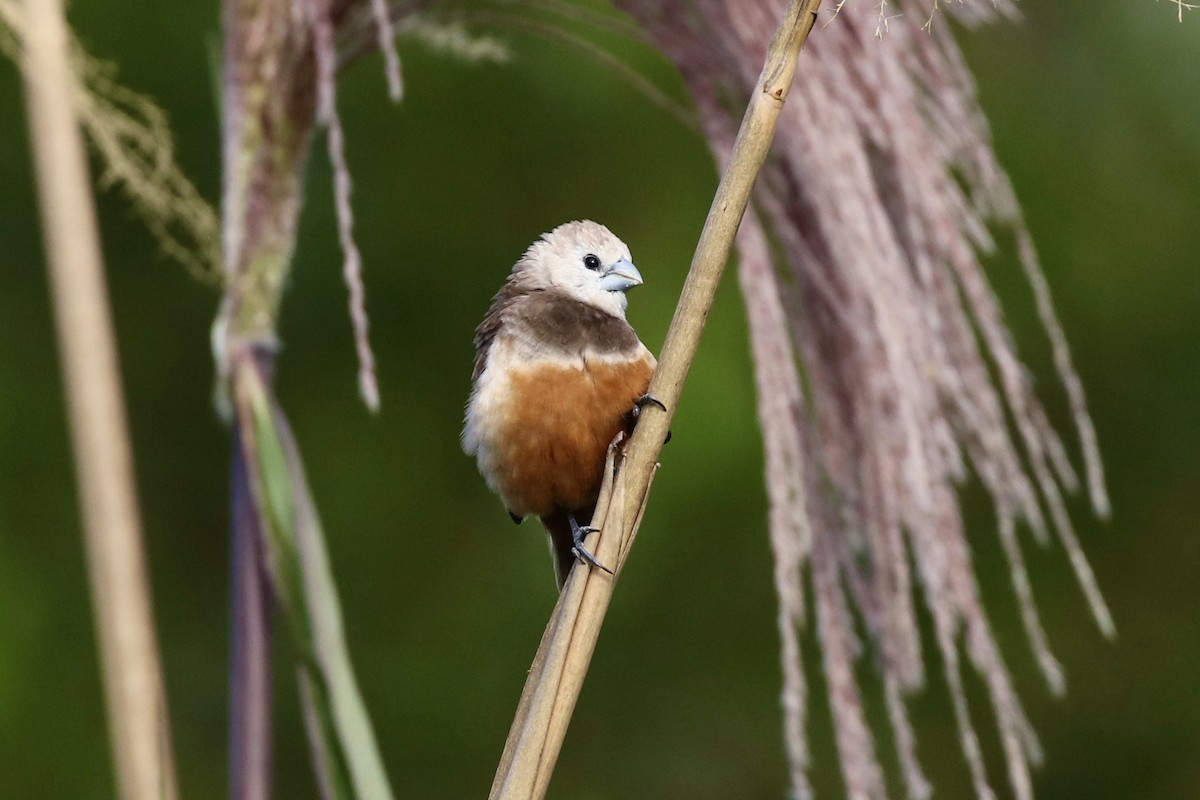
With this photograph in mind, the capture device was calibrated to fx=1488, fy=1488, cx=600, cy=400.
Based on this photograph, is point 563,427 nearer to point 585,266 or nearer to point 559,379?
point 559,379

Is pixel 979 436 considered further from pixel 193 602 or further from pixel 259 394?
pixel 193 602

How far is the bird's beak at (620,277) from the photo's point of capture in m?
1.46

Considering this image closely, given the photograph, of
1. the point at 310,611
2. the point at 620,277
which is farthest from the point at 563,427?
the point at 310,611

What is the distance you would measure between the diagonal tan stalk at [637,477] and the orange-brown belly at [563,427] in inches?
16.3

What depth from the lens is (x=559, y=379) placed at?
1374 millimetres

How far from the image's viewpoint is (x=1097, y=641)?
11.1ft

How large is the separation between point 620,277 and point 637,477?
1.84 feet

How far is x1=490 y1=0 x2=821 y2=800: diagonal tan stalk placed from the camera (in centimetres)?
85

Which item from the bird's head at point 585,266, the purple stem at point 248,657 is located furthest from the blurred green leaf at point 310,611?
the bird's head at point 585,266

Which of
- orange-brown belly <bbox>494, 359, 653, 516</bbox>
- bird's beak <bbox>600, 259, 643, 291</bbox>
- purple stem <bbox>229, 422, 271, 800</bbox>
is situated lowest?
purple stem <bbox>229, 422, 271, 800</bbox>

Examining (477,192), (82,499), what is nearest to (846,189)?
(82,499)

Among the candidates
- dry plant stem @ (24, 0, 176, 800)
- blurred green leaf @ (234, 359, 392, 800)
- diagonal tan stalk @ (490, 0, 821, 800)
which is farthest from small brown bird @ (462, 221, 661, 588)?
dry plant stem @ (24, 0, 176, 800)

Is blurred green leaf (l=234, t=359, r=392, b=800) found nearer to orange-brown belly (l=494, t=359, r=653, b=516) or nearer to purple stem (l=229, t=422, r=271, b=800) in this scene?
purple stem (l=229, t=422, r=271, b=800)

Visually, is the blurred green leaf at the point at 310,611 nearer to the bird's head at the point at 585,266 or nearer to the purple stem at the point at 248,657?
the purple stem at the point at 248,657
